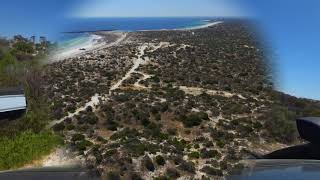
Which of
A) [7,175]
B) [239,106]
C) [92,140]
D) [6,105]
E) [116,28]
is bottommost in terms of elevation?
[239,106]

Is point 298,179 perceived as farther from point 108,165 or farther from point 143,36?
point 143,36

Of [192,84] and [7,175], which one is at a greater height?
[7,175]

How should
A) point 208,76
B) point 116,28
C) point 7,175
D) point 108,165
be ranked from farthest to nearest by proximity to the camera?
point 208,76 → point 116,28 → point 108,165 → point 7,175

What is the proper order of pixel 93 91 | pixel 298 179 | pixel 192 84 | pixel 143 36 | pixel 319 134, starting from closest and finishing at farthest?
pixel 298 179
pixel 319 134
pixel 143 36
pixel 93 91
pixel 192 84

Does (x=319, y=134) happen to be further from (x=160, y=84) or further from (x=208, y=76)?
(x=208, y=76)

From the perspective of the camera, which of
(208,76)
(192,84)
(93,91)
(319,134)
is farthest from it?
(208,76)

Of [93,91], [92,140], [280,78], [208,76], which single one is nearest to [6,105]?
[92,140]

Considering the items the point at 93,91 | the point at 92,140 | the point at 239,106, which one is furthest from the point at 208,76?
the point at 92,140

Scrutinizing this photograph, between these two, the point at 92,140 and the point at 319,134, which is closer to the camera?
the point at 319,134

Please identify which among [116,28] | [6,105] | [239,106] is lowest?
[239,106]

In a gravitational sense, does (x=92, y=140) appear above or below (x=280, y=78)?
below
